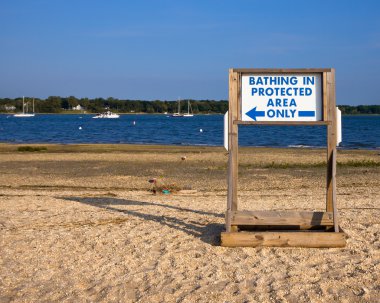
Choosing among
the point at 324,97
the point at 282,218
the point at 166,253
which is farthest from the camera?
the point at 282,218

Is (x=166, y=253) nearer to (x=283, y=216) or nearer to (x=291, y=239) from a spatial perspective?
(x=291, y=239)

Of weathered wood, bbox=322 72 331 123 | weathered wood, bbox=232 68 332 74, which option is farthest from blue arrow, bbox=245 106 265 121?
weathered wood, bbox=322 72 331 123

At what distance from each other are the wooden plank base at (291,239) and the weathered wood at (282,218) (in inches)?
20.4

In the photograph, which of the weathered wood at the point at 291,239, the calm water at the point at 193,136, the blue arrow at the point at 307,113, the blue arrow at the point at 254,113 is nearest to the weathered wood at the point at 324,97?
the blue arrow at the point at 307,113

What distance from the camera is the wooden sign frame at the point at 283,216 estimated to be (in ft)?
22.6

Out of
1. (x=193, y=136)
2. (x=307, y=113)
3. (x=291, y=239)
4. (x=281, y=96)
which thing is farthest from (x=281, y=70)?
(x=193, y=136)

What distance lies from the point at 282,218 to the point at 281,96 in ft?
5.22

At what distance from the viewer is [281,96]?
716 centimetres

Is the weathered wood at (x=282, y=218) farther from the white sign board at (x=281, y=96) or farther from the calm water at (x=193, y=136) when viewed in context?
the calm water at (x=193, y=136)

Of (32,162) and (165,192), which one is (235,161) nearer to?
(165,192)

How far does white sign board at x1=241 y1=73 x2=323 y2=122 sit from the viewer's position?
23.5ft

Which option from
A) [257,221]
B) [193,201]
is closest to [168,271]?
[257,221]

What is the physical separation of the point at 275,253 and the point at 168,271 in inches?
52.0

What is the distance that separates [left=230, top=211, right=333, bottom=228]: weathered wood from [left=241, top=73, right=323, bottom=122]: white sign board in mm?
1258
